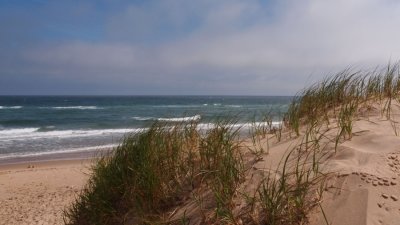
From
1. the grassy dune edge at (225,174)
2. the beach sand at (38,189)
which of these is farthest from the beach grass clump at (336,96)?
the beach sand at (38,189)

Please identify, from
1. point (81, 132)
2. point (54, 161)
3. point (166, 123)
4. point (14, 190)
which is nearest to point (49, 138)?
point (81, 132)

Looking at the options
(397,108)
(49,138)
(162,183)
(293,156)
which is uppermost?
(397,108)

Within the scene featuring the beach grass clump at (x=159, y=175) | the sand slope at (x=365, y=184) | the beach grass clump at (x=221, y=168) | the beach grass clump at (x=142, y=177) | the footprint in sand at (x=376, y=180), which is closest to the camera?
the sand slope at (x=365, y=184)

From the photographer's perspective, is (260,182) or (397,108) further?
(397,108)

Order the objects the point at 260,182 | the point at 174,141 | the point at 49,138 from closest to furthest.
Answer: the point at 260,182
the point at 174,141
the point at 49,138

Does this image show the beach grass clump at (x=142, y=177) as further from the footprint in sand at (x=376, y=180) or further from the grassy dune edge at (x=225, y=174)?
the footprint in sand at (x=376, y=180)

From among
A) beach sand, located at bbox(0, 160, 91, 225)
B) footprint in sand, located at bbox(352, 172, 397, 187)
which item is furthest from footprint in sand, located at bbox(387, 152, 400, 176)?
beach sand, located at bbox(0, 160, 91, 225)

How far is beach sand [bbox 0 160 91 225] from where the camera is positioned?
8039 millimetres

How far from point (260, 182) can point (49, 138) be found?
22.7 meters

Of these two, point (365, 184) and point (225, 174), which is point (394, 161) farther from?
point (225, 174)

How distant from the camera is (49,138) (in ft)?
77.0

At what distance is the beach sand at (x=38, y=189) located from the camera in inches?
316

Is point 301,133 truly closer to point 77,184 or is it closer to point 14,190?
point 77,184

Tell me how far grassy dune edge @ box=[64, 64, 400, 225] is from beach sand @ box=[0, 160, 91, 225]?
6.67 ft
